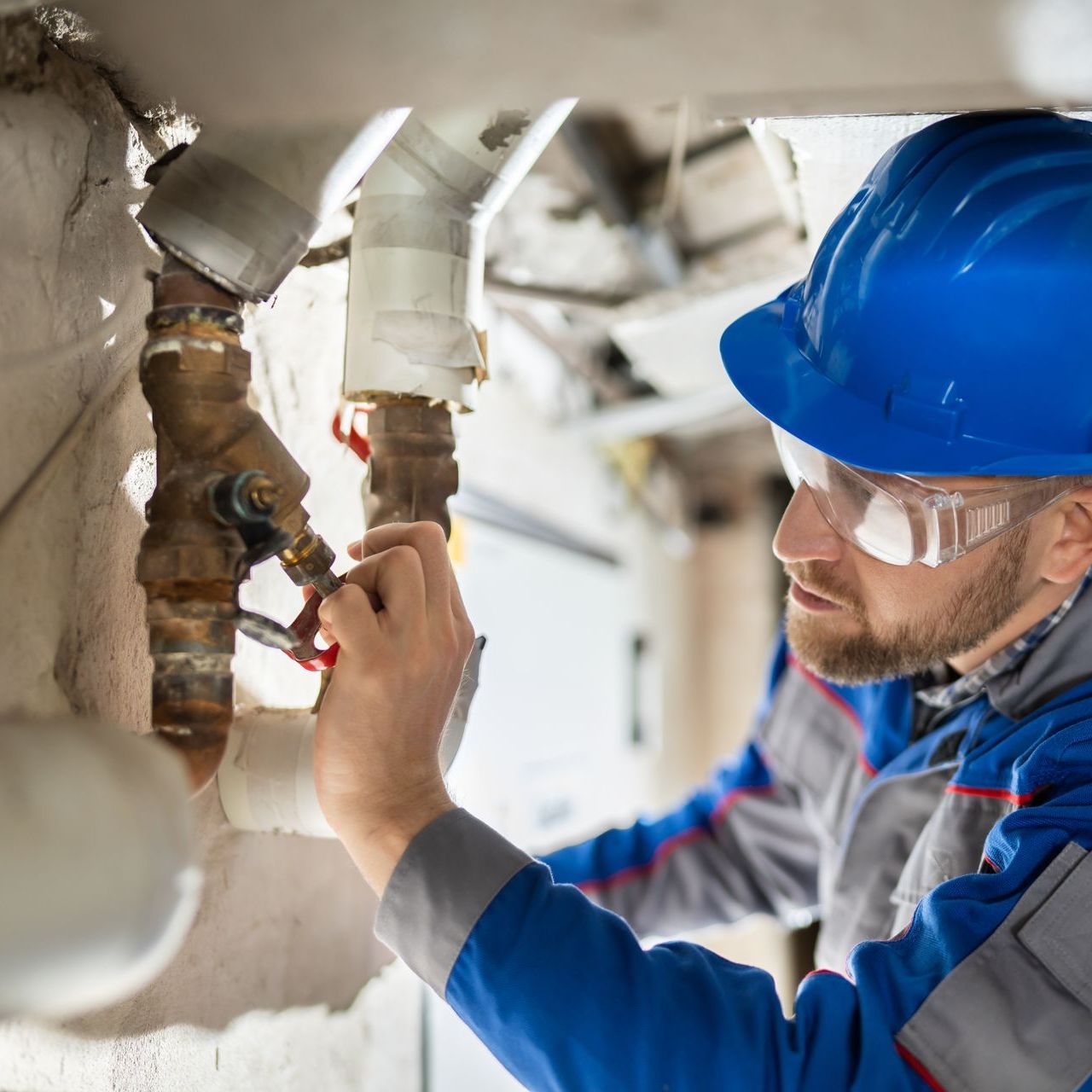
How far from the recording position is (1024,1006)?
0.74 m

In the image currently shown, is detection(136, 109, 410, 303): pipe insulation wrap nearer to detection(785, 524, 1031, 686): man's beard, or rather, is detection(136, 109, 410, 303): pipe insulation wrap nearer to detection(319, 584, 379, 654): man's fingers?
detection(319, 584, 379, 654): man's fingers

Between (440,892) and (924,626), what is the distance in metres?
0.61

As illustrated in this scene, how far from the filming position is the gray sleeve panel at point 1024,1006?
2.37ft

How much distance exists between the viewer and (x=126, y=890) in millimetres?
507

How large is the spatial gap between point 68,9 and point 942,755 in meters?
1.08

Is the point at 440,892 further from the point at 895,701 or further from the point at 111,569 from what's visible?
the point at 895,701

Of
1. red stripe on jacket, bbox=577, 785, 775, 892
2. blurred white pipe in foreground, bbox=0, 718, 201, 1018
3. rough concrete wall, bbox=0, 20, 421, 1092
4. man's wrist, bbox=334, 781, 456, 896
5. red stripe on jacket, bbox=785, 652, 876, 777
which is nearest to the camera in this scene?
blurred white pipe in foreground, bbox=0, 718, 201, 1018

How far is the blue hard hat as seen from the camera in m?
0.89

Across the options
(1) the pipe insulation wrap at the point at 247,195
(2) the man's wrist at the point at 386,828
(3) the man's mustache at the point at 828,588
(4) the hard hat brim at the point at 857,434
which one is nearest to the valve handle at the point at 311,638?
(2) the man's wrist at the point at 386,828

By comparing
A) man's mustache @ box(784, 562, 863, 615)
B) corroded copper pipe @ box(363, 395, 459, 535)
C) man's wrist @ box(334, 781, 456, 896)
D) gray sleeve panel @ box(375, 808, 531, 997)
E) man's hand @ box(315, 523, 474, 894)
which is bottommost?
gray sleeve panel @ box(375, 808, 531, 997)

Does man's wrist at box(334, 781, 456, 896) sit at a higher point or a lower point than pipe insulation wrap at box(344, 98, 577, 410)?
lower

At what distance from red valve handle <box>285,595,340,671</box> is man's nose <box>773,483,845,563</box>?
1.67 feet

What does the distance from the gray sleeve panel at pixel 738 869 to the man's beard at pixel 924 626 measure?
0.46 metres

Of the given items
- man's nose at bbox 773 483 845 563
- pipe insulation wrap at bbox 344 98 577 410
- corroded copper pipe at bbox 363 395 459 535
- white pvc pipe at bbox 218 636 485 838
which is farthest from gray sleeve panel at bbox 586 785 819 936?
pipe insulation wrap at bbox 344 98 577 410
